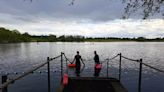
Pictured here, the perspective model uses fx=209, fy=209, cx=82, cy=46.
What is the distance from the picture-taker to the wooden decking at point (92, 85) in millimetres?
10508

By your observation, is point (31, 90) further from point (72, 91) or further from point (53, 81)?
point (72, 91)

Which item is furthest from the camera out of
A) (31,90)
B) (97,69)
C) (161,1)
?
(31,90)

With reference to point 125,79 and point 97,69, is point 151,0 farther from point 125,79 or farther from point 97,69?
point 125,79

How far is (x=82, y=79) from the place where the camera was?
13.1m

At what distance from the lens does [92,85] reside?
11.6 meters

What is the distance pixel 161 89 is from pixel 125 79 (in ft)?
17.6

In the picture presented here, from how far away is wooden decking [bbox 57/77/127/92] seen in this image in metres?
10.5

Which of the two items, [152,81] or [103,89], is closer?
[103,89]

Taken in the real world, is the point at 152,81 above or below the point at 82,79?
below

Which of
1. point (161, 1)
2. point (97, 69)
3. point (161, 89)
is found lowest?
point (161, 89)

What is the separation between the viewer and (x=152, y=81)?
27.3m

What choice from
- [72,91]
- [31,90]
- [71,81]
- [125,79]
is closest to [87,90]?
[72,91]

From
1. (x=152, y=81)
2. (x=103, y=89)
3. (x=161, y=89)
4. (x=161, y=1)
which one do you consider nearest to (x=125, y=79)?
(x=152, y=81)

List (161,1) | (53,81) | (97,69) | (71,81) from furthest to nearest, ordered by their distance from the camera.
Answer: (53,81), (97,69), (71,81), (161,1)
